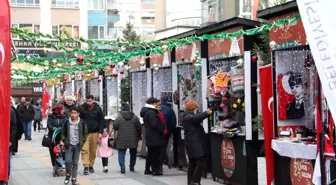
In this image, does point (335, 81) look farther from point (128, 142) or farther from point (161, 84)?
point (161, 84)

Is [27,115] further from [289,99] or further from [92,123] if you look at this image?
[289,99]

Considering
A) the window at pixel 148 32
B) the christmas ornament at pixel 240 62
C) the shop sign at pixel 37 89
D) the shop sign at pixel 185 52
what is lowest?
the shop sign at pixel 37 89

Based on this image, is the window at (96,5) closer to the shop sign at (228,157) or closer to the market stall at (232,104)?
the market stall at (232,104)

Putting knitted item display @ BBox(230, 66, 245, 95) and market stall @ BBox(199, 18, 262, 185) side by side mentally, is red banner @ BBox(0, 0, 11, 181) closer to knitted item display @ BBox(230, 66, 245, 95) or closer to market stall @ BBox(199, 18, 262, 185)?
market stall @ BBox(199, 18, 262, 185)

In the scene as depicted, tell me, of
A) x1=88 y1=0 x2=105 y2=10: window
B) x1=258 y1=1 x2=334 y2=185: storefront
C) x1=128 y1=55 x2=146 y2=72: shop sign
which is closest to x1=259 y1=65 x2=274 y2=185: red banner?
x1=258 y1=1 x2=334 y2=185: storefront

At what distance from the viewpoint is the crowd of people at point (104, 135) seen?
9.86 meters

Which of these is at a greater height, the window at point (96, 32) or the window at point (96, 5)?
the window at point (96, 5)

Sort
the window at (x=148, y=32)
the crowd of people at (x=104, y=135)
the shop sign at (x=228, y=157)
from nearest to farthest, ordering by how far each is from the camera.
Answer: the crowd of people at (x=104, y=135) → the shop sign at (x=228, y=157) → the window at (x=148, y=32)

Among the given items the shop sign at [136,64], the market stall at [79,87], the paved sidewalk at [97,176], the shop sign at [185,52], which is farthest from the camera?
the market stall at [79,87]

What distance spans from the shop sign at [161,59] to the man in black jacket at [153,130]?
1.88 metres

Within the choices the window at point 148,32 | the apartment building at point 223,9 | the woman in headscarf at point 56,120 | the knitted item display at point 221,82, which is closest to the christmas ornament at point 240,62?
the knitted item display at point 221,82

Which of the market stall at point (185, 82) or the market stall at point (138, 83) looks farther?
the market stall at point (138, 83)

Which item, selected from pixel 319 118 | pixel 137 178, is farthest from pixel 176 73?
pixel 319 118

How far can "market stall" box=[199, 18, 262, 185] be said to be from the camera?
9.62 metres
